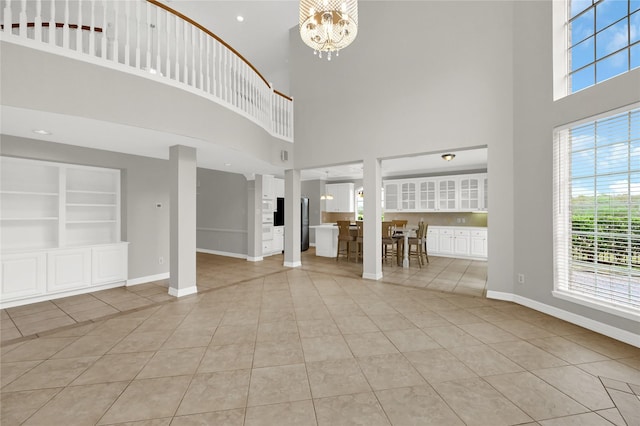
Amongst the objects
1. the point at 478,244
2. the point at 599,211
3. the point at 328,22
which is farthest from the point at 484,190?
the point at 328,22

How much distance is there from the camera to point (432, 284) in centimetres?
498

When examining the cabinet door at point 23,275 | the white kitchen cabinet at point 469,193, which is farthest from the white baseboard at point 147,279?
the white kitchen cabinet at point 469,193

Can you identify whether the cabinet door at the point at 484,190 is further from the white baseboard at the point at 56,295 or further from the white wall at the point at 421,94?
the white baseboard at the point at 56,295

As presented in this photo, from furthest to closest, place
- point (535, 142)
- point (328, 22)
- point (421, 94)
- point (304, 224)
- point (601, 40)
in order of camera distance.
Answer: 1. point (304, 224)
2. point (421, 94)
3. point (535, 142)
4. point (601, 40)
5. point (328, 22)

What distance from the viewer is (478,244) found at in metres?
7.48

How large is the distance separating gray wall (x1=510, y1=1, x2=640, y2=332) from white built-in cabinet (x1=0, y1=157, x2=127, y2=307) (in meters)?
6.60

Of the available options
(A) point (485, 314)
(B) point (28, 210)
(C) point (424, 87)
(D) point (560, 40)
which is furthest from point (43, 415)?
(D) point (560, 40)

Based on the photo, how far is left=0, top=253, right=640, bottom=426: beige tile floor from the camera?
71.0 inches

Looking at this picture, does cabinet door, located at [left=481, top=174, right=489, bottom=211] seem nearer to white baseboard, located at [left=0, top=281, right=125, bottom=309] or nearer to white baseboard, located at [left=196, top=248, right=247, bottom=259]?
white baseboard, located at [left=196, top=248, right=247, bottom=259]

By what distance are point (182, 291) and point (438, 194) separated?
7.39 m

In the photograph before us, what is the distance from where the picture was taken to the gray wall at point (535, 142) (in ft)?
11.5

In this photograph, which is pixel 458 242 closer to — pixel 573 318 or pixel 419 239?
pixel 419 239

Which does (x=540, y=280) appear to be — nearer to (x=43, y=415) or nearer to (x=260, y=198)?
(x=43, y=415)

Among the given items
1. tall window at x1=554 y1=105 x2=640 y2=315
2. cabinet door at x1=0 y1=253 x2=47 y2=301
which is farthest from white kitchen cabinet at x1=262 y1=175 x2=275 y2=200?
tall window at x1=554 y1=105 x2=640 y2=315
